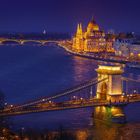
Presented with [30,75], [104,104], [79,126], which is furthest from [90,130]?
[30,75]

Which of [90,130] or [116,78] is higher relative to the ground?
[116,78]

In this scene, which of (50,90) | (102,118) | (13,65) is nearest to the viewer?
(102,118)

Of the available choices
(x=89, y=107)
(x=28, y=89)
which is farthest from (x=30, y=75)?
(x=89, y=107)

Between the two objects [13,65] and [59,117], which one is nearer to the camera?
[59,117]

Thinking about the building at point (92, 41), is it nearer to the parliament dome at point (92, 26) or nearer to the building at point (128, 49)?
the parliament dome at point (92, 26)

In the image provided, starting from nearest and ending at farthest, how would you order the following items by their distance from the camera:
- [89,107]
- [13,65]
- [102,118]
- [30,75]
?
[102,118]
[89,107]
[30,75]
[13,65]

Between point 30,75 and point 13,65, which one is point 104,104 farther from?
point 13,65

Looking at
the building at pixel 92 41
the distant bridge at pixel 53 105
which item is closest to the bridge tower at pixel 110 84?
the distant bridge at pixel 53 105
